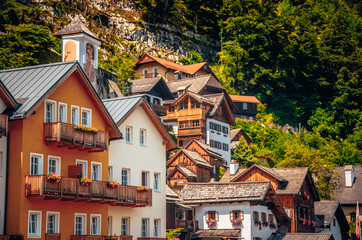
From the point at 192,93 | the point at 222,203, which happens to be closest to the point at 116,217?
the point at 222,203

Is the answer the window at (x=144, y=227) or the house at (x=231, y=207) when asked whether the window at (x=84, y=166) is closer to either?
the window at (x=144, y=227)

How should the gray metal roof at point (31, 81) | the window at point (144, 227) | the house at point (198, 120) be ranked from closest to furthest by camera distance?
the gray metal roof at point (31, 81), the window at point (144, 227), the house at point (198, 120)

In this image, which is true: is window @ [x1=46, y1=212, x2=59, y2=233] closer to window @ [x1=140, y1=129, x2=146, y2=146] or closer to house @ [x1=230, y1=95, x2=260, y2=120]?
window @ [x1=140, y1=129, x2=146, y2=146]

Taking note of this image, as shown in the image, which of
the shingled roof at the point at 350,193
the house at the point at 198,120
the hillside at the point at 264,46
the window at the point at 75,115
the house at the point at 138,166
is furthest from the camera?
the hillside at the point at 264,46

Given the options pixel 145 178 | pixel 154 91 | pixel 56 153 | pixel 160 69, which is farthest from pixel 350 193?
pixel 56 153

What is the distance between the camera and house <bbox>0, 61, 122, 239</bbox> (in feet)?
118

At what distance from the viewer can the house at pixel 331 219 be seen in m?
73.1

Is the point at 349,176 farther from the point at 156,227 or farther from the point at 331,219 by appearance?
the point at 156,227

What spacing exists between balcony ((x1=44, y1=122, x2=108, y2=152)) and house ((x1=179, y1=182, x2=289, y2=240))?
18.7 metres

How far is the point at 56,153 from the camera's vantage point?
38.9 metres

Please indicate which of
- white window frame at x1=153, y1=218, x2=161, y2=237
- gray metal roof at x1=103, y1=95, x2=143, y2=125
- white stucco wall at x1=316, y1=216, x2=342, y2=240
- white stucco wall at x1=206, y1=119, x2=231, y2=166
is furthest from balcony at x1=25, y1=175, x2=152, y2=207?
white stucco wall at x1=206, y1=119, x2=231, y2=166

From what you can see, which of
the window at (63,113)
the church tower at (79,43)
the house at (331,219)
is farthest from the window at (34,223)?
the house at (331,219)

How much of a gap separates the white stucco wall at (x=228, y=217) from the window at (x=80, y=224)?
19.2 metres

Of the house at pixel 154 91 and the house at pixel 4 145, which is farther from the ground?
the house at pixel 154 91
